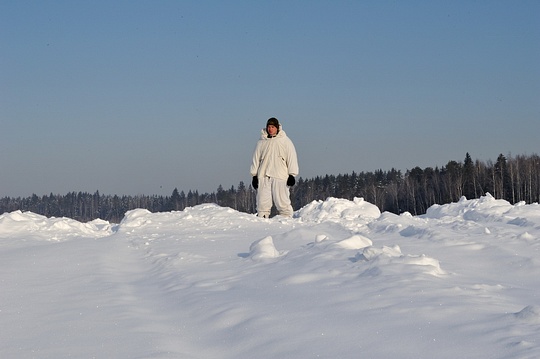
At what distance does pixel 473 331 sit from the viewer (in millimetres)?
2953

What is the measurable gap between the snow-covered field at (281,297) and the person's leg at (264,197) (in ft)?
15.3

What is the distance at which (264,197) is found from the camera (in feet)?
44.1

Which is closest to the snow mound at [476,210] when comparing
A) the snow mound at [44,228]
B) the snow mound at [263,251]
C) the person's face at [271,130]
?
the person's face at [271,130]

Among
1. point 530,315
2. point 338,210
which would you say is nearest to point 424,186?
point 338,210

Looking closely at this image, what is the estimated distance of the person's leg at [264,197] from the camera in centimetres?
1341

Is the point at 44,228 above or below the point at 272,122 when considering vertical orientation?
below

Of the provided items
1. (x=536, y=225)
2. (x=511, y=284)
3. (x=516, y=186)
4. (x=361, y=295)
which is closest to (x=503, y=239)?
(x=536, y=225)

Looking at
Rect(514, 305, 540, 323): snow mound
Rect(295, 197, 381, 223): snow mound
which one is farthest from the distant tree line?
Rect(514, 305, 540, 323): snow mound

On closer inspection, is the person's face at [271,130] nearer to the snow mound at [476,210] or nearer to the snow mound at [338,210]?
the snow mound at [338,210]

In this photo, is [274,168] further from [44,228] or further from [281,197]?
[44,228]

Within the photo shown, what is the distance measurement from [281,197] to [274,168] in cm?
65

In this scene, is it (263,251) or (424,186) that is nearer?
(263,251)

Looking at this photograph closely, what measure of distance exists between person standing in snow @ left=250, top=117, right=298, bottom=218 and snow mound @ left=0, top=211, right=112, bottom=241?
3338mm

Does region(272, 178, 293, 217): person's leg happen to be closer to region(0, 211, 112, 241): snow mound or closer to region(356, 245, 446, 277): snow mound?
region(0, 211, 112, 241): snow mound
